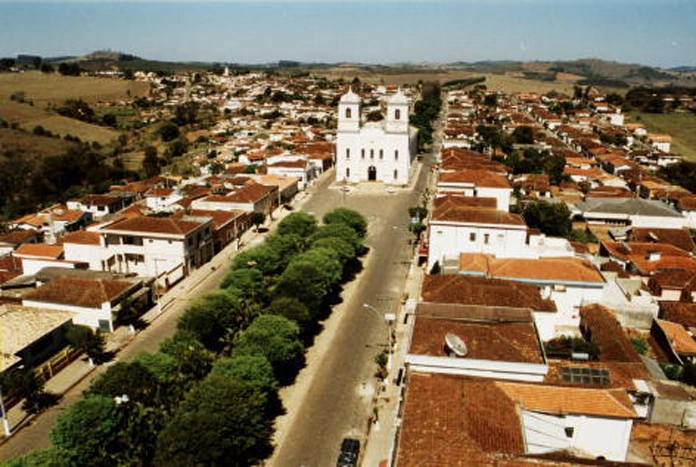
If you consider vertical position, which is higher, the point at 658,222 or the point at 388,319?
the point at 388,319

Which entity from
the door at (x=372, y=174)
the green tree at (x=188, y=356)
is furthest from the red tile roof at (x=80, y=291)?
the door at (x=372, y=174)

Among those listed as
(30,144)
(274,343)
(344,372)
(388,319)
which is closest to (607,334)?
(388,319)

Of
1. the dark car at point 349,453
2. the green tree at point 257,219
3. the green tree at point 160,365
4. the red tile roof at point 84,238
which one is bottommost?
the dark car at point 349,453

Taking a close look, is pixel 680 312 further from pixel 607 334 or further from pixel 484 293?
pixel 484 293

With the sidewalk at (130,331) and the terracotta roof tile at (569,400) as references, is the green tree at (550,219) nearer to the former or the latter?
the sidewalk at (130,331)

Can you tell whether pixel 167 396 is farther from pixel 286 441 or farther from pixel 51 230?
pixel 51 230

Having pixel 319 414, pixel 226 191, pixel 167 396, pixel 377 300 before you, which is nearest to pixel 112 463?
pixel 167 396
